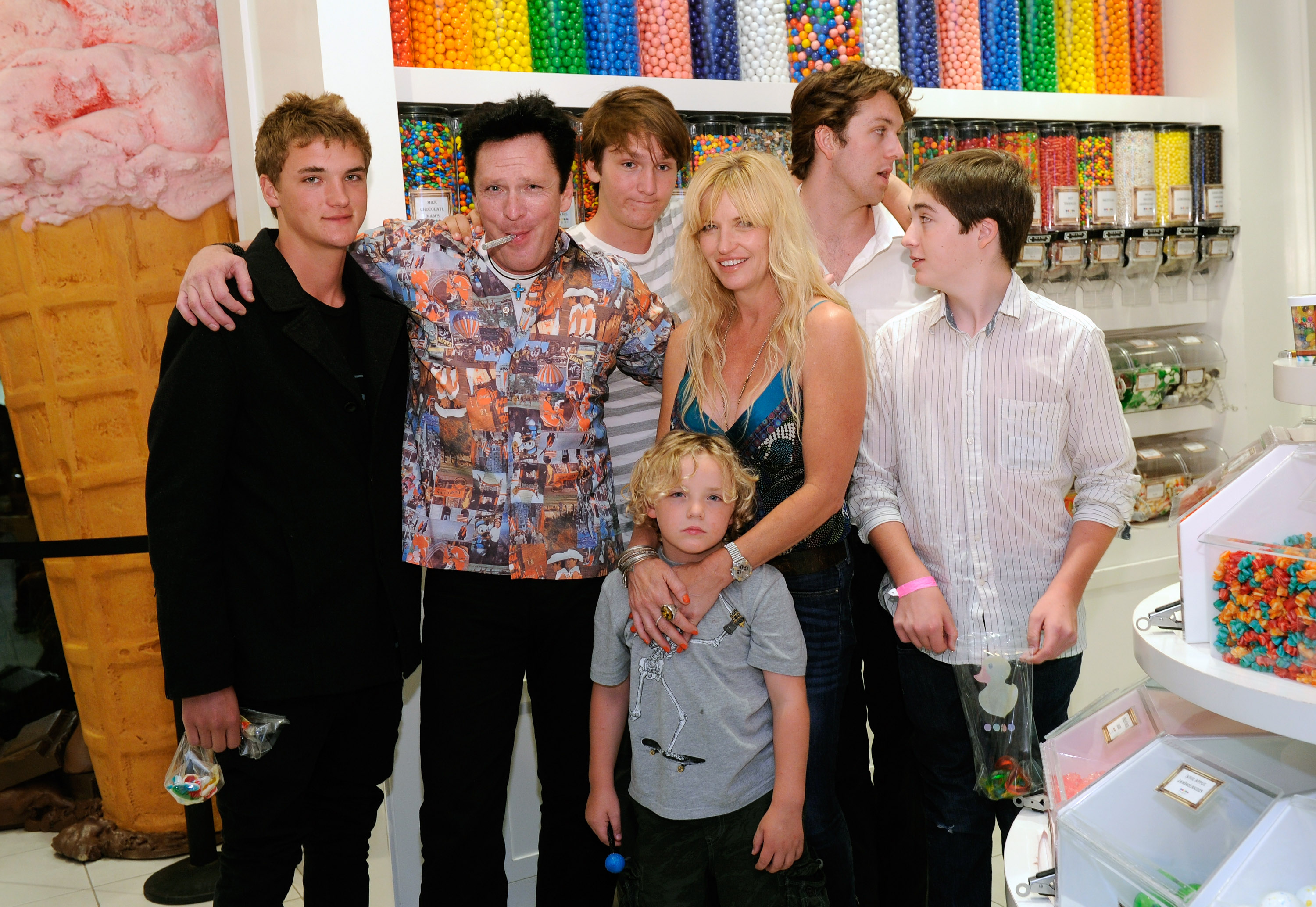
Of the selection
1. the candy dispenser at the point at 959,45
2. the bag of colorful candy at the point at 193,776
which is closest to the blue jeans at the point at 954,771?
the bag of colorful candy at the point at 193,776

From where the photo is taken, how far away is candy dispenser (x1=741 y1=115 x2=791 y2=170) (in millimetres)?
2830

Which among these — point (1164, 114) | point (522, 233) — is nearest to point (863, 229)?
point (522, 233)

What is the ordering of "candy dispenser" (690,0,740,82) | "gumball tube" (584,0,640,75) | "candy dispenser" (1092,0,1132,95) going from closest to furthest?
"gumball tube" (584,0,640,75) < "candy dispenser" (690,0,740,82) < "candy dispenser" (1092,0,1132,95)

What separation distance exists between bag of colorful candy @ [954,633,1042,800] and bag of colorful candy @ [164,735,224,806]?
1334 mm

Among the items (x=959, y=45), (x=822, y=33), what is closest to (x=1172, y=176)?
(x=959, y=45)

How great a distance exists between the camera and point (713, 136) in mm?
2803

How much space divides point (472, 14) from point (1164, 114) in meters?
2.36

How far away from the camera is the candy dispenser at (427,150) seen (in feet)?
7.99

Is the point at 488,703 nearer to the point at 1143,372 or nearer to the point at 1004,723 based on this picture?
the point at 1004,723

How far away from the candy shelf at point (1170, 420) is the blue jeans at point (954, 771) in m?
1.86

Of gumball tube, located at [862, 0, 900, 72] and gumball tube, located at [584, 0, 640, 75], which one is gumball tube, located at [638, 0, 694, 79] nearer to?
gumball tube, located at [584, 0, 640, 75]

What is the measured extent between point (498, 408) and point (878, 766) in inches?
46.0

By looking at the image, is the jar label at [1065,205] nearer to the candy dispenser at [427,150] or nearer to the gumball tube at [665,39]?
the gumball tube at [665,39]

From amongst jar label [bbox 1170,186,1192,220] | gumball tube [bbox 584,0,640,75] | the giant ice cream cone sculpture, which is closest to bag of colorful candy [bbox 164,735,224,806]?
the giant ice cream cone sculpture
